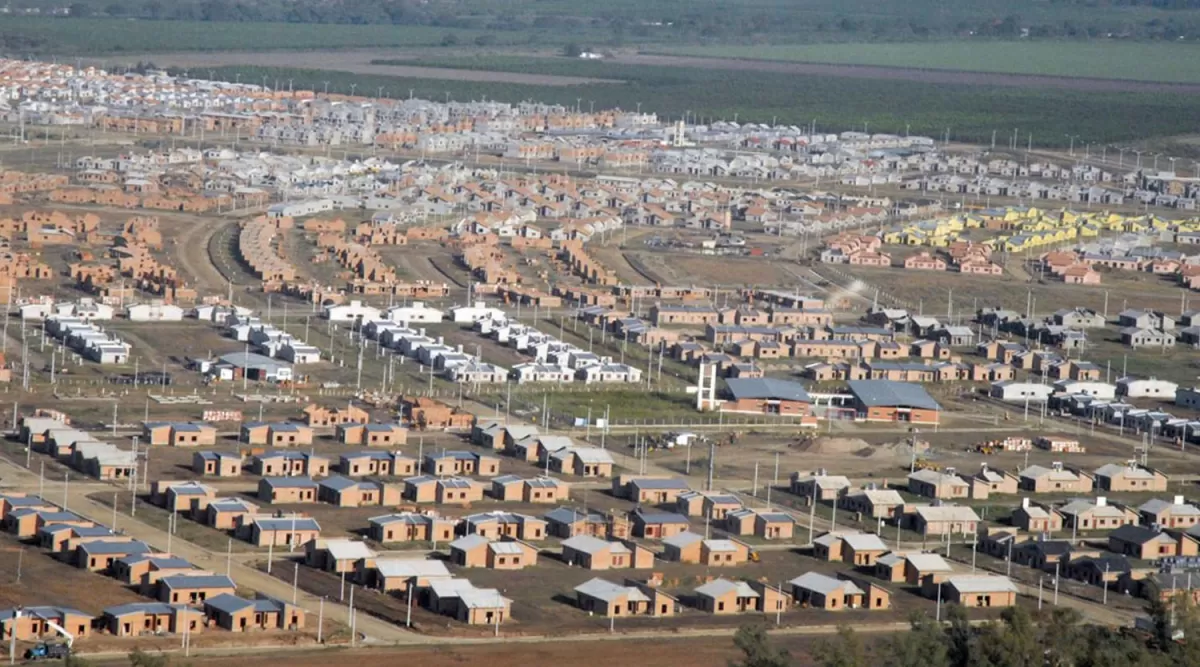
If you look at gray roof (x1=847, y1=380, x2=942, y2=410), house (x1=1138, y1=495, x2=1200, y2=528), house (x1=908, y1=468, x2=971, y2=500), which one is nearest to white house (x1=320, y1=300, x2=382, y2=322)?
gray roof (x1=847, y1=380, x2=942, y2=410)

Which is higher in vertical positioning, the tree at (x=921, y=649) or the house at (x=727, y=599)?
the tree at (x=921, y=649)

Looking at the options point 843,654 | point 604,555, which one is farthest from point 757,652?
point 604,555

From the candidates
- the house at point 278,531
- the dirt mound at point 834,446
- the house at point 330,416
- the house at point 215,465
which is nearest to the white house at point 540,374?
the house at point 330,416

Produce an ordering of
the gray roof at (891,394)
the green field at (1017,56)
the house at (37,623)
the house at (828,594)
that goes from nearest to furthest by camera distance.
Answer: the house at (37,623) → the house at (828,594) → the gray roof at (891,394) → the green field at (1017,56)

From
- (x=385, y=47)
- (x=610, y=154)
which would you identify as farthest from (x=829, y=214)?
(x=385, y=47)

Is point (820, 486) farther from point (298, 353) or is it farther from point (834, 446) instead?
point (298, 353)

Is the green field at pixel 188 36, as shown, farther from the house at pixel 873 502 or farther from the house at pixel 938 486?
the house at pixel 873 502

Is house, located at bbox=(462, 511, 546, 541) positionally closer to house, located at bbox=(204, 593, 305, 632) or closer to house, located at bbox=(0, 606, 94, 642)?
house, located at bbox=(204, 593, 305, 632)
